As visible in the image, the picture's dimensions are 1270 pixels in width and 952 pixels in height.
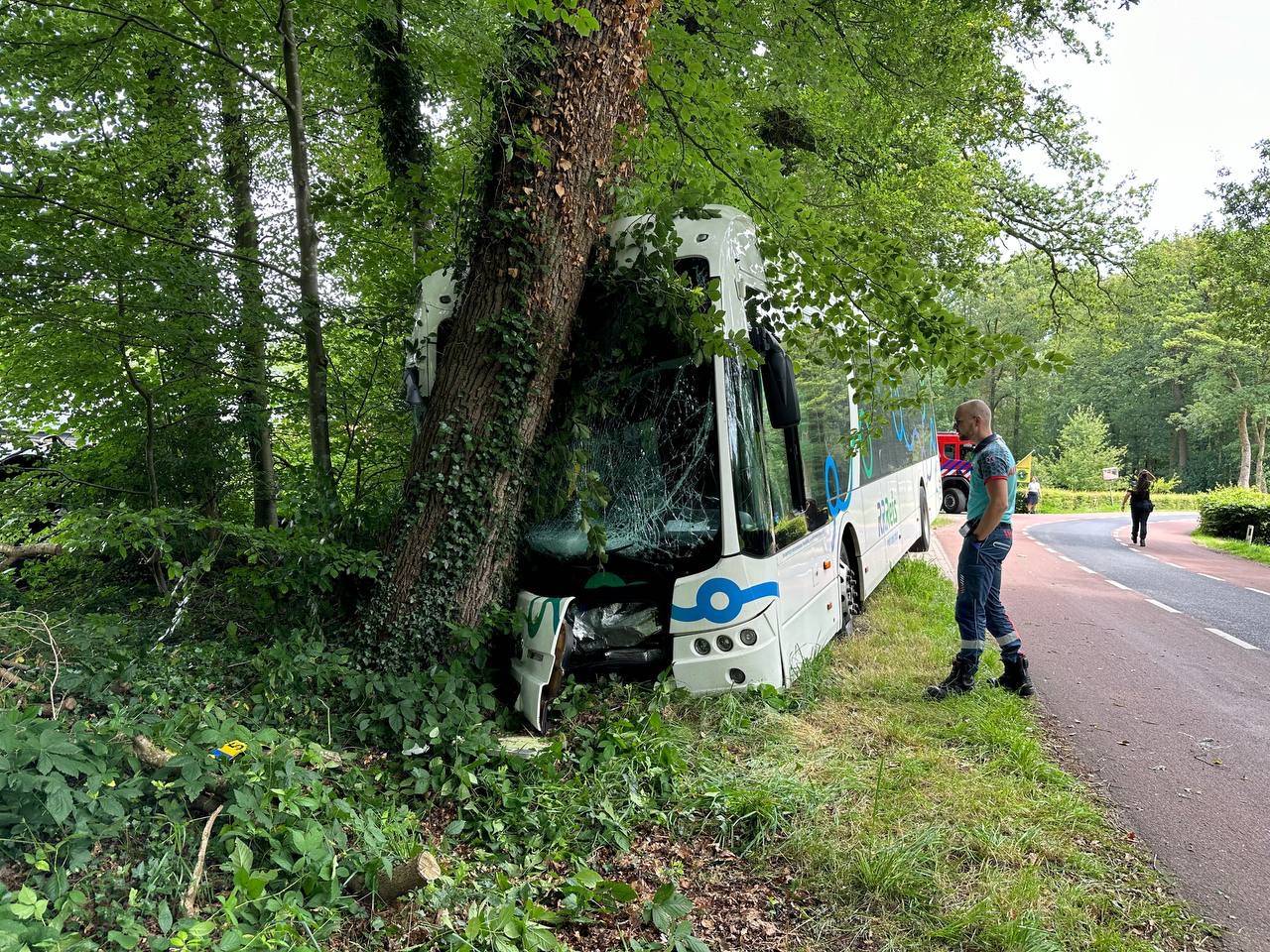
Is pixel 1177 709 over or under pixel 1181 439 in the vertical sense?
under

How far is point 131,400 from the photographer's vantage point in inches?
221

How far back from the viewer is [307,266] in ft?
17.3

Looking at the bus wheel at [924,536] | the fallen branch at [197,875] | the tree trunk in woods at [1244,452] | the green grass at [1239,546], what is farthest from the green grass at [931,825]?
the tree trunk in woods at [1244,452]

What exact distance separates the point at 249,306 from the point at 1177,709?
7254 mm

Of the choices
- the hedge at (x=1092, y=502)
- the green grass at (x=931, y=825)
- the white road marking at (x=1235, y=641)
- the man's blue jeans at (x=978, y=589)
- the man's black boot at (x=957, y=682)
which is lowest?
the hedge at (x=1092, y=502)

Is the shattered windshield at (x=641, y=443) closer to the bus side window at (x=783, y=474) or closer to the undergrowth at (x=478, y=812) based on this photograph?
the bus side window at (x=783, y=474)

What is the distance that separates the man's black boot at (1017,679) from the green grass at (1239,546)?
1307 centimetres

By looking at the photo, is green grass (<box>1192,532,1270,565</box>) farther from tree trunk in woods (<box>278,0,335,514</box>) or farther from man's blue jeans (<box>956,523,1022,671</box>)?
tree trunk in woods (<box>278,0,335,514</box>)

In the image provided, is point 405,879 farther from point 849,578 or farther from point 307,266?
point 849,578

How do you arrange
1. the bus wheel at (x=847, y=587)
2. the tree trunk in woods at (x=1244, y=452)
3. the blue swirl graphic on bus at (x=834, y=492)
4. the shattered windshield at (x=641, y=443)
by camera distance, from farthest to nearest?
the tree trunk in woods at (x=1244, y=452)
the bus wheel at (x=847, y=587)
the blue swirl graphic on bus at (x=834, y=492)
the shattered windshield at (x=641, y=443)

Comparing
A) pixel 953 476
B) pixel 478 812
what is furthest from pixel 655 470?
pixel 953 476

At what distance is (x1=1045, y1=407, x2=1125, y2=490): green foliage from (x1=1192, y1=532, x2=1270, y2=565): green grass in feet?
115

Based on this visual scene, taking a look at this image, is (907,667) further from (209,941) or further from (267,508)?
(267,508)

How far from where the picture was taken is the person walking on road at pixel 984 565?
4.82 metres
